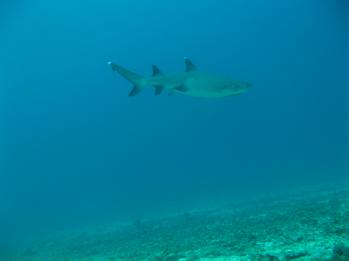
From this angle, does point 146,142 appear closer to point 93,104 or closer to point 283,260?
point 93,104

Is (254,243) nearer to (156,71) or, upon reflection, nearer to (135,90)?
(156,71)

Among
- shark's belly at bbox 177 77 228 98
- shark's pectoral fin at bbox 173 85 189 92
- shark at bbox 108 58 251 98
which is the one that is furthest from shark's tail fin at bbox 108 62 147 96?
shark's belly at bbox 177 77 228 98

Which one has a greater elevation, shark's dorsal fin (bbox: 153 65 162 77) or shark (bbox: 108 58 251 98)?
shark's dorsal fin (bbox: 153 65 162 77)

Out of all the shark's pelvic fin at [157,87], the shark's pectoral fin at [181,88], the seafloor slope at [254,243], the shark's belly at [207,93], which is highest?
the shark's pelvic fin at [157,87]

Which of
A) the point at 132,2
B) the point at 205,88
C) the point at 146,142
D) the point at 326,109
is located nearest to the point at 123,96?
the point at 146,142

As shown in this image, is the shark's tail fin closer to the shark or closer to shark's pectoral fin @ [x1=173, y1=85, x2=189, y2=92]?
the shark

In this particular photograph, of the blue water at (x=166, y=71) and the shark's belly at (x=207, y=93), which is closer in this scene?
the shark's belly at (x=207, y=93)

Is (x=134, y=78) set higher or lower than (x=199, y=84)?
higher

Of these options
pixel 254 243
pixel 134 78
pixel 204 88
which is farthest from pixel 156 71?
pixel 254 243

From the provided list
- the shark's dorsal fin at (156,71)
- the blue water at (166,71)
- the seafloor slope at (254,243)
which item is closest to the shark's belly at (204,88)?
the shark's dorsal fin at (156,71)

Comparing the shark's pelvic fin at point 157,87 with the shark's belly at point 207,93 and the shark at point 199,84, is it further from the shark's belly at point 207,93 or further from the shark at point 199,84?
the shark's belly at point 207,93

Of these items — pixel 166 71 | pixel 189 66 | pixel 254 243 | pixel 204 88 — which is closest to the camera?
pixel 254 243

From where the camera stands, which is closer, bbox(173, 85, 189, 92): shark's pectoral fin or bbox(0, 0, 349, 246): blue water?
bbox(173, 85, 189, 92): shark's pectoral fin

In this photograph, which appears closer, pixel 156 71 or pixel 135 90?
pixel 156 71
